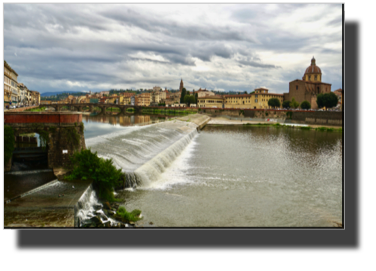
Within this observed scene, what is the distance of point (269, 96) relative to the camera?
101m

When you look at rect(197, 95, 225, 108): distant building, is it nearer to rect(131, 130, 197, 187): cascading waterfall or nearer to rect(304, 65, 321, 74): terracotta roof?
rect(304, 65, 321, 74): terracotta roof

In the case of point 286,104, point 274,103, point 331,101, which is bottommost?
point 331,101

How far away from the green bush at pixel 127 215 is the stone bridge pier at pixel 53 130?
10.8ft

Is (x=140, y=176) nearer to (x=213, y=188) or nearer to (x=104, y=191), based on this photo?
(x=104, y=191)

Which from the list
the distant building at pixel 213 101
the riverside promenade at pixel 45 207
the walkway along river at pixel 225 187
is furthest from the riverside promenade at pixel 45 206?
the distant building at pixel 213 101

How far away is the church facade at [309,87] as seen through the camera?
293 feet

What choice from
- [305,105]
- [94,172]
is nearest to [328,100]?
[305,105]

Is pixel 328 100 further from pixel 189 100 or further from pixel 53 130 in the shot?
pixel 53 130

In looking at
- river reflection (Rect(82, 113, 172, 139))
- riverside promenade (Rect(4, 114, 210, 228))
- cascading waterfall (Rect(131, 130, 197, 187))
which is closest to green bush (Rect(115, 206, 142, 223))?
riverside promenade (Rect(4, 114, 210, 228))

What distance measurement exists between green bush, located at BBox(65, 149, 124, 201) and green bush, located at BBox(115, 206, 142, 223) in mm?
1362

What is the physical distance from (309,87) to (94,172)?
93.9 meters

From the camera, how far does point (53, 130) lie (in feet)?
35.0

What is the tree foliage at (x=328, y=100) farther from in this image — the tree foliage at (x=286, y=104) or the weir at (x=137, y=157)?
the weir at (x=137, y=157)
